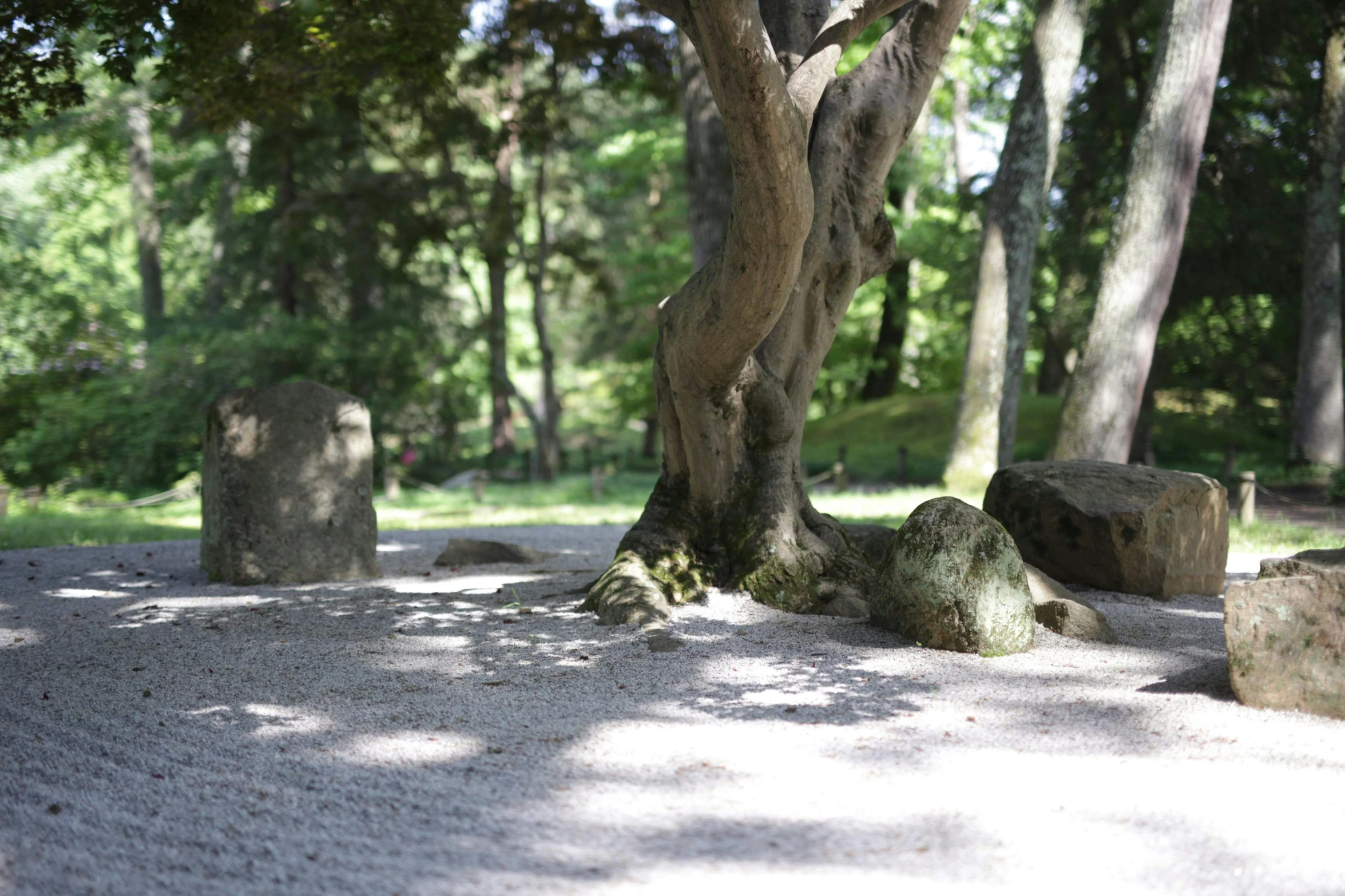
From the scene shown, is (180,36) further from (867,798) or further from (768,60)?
(867,798)

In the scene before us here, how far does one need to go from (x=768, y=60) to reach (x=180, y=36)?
199 inches

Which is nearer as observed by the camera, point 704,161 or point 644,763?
point 644,763

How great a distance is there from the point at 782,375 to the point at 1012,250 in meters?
8.57

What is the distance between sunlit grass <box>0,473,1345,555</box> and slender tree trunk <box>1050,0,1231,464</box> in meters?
1.63

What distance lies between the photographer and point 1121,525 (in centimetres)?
719

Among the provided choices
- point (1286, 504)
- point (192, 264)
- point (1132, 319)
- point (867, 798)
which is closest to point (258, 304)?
point (192, 264)

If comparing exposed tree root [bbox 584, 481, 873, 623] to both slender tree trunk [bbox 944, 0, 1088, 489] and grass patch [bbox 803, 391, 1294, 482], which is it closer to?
slender tree trunk [bbox 944, 0, 1088, 489]

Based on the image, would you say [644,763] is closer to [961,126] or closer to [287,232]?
[287,232]

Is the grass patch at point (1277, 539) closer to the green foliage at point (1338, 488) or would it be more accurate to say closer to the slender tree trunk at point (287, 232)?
the green foliage at point (1338, 488)

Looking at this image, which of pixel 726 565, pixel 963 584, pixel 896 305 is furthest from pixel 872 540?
pixel 896 305

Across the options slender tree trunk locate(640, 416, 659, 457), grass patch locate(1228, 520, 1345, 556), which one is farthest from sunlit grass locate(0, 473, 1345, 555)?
slender tree trunk locate(640, 416, 659, 457)

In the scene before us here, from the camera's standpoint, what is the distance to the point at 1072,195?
20.7 metres

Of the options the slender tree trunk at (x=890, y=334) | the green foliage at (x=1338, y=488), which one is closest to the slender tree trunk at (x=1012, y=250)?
the green foliage at (x=1338, y=488)

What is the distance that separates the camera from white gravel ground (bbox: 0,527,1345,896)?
3113mm
